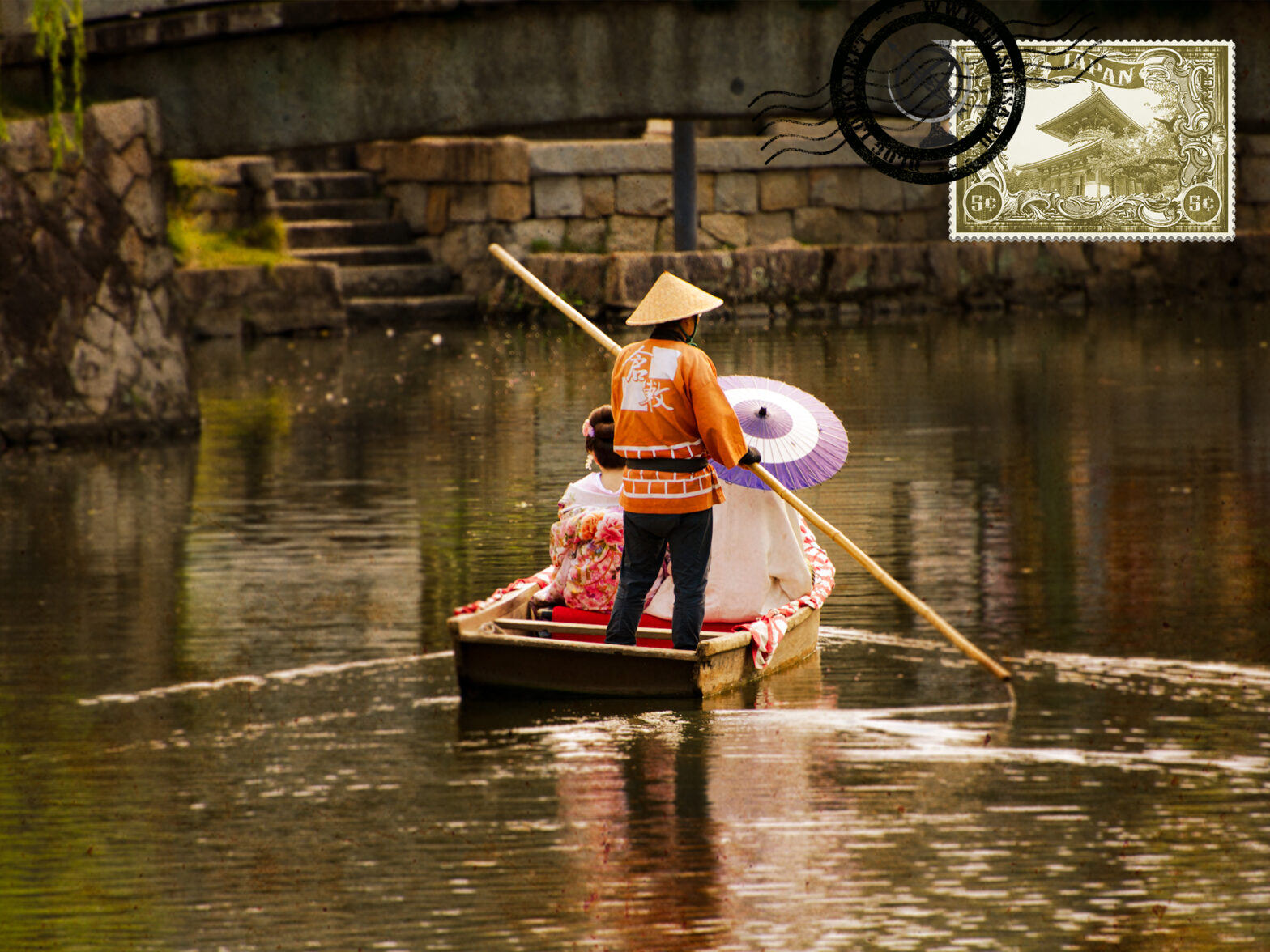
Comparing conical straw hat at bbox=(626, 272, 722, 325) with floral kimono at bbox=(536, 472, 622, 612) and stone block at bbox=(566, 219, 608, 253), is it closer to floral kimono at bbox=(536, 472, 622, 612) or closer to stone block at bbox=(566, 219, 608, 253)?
floral kimono at bbox=(536, 472, 622, 612)

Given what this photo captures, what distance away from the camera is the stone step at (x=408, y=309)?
21.8 m

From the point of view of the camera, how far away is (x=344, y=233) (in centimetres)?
2284

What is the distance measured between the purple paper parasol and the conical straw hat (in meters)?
0.52

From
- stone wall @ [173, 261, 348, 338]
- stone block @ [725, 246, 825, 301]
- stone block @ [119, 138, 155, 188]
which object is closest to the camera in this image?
stone block @ [119, 138, 155, 188]

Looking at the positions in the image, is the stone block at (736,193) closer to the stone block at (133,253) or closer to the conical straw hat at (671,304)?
the stone block at (133,253)

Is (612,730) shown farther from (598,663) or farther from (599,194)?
(599,194)

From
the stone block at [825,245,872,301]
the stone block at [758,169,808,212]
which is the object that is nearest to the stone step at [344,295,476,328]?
the stone block at [758,169,808,212]

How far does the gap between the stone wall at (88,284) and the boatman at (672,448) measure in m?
6.66

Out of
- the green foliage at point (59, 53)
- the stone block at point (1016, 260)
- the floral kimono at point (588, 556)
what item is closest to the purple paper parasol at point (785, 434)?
the floral kimono at point (588, 556)

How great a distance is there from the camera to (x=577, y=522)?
25.1ft

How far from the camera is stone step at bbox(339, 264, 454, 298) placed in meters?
22.2

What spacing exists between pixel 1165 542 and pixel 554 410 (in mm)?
6079

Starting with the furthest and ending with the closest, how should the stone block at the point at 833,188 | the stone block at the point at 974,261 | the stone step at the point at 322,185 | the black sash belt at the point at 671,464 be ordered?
the stone block at the point at 833,188
the stone step at the point at 322,185
the stone block at the point at 974,261
the black sash belt at the point at 671,464

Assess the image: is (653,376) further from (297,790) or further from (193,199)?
(193,199)
